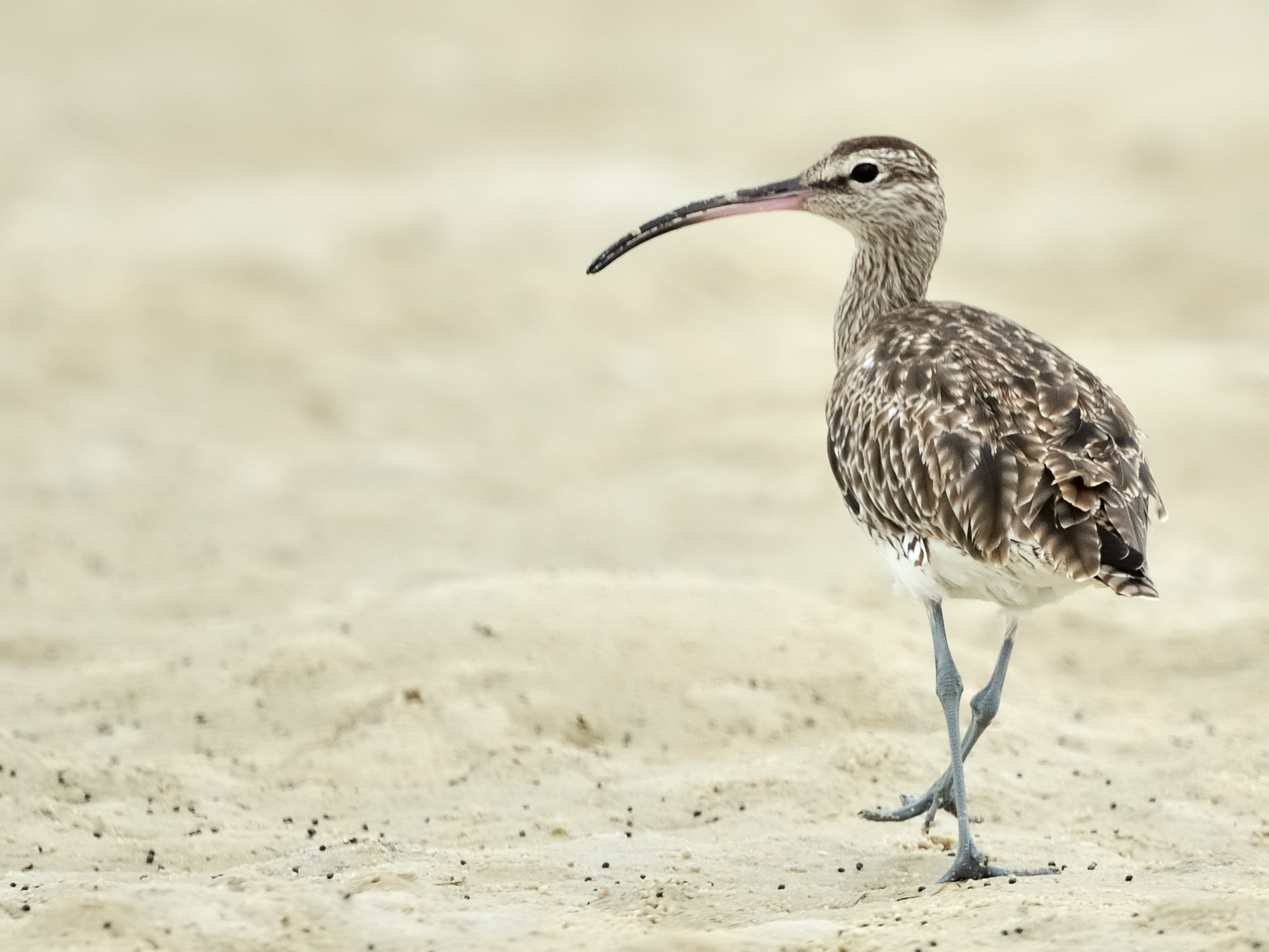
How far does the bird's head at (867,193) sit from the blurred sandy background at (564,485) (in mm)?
1855

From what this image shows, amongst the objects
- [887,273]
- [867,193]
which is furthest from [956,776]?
[867,193]

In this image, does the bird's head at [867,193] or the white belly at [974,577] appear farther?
the bird's head at [867,193]

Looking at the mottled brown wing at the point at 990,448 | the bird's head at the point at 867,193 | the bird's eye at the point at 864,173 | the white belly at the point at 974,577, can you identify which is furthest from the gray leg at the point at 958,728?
the bird's eye at the point at 864,173

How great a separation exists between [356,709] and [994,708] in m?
2.57

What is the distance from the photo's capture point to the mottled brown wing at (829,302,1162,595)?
502 cm

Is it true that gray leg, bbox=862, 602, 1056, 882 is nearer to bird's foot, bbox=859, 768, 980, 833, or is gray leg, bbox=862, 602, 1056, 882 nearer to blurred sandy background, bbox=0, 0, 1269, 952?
bird's foot, bbox=859, 768, 980, 833

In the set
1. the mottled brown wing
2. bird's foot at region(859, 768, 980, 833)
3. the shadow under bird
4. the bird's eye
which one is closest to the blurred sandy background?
bird's foot at region(859, 768, 980, 833)

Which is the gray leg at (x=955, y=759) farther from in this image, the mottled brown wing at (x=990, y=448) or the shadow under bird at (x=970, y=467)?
the mottled brown wing at (x=990, y=448)

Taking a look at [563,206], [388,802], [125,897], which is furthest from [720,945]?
[563,206]

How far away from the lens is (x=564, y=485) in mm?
10398

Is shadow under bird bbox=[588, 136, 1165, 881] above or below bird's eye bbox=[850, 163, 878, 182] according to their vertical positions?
below

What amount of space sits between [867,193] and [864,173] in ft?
0.28

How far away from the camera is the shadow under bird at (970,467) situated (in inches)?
199

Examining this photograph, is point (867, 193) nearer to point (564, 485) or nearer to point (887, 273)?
point (887, 273)
